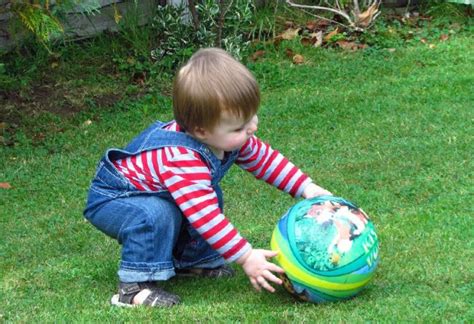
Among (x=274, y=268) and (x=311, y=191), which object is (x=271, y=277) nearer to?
(x=274, y=268)

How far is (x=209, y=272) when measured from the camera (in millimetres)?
4160

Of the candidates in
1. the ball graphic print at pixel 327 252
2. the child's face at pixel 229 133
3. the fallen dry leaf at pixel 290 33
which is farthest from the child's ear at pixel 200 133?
the fallen dry leaf at pixel 290 33

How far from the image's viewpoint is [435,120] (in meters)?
6.32

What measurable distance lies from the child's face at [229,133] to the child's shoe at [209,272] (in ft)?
2.48

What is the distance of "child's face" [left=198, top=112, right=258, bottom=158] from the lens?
355 cm

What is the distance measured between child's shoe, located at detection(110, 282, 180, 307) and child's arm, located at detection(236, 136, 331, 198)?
2.23 ft

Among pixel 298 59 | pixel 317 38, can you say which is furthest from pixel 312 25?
pixel 298 59

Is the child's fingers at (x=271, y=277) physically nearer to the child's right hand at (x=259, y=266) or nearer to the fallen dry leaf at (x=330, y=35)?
the child's right hand at (x=259, y=266)

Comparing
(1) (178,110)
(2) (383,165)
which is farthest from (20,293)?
(2) (383,165)

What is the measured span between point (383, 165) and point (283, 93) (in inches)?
81.3

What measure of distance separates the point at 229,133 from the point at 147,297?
31.2 inches

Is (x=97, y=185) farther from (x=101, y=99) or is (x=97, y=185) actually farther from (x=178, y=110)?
(x=101, y=99)

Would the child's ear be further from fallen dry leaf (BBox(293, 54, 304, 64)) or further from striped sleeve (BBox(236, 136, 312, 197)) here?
fallen dry leaf (BBox(293, 54, 304, 64))

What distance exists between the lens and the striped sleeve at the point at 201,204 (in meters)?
3.56
